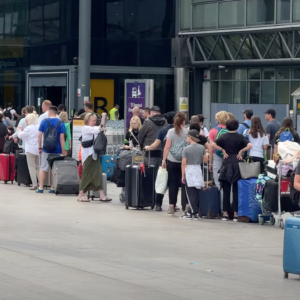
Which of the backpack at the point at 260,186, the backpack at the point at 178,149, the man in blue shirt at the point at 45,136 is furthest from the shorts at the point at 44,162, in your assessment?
the backpack at the point at 260,186

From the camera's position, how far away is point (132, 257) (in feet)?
36.0

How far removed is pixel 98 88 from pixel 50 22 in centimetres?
349

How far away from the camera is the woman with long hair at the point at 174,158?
15664 mm

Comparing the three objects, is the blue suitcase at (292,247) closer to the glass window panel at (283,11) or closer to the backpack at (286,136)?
the backpack at (286,136)

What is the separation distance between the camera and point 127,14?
1521 inches

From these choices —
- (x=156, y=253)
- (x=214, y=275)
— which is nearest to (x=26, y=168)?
(x=156, y=253)

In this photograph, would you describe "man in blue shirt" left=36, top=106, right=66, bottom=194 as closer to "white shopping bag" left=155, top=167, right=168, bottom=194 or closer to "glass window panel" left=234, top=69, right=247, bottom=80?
"white shopping bag" left=155, top=167, right=168, bottom=194

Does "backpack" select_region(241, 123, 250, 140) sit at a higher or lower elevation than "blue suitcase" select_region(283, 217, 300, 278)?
higher

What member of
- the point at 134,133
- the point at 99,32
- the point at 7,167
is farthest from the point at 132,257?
the point at 99,32

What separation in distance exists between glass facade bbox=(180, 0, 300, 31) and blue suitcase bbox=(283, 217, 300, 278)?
2372 cm

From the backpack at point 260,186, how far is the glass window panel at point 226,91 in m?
22.8

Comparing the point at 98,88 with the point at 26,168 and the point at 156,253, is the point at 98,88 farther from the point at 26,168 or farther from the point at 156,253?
the point at 156,253

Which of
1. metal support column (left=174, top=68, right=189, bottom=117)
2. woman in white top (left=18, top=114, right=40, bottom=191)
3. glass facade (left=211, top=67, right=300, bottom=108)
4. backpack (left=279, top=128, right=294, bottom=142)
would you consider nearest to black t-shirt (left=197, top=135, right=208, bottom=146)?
backpack (left=279, top=128, right=294, bottom=142)

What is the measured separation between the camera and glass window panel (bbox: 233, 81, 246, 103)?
36.5 metres
